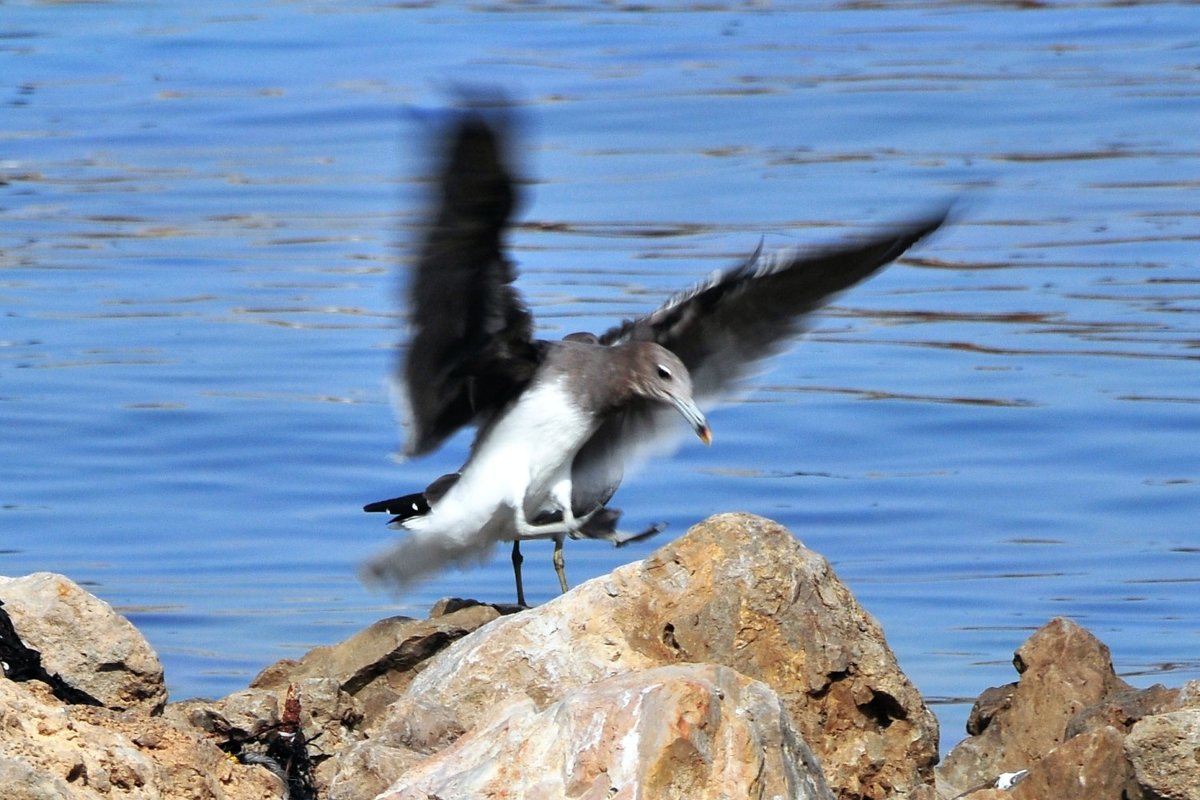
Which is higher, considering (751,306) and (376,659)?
(751,306)

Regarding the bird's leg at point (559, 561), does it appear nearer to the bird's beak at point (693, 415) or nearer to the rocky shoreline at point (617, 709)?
the bird's beak at point (693, 415)

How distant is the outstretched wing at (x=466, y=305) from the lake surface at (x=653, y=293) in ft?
0.43

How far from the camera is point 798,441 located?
1199 cm

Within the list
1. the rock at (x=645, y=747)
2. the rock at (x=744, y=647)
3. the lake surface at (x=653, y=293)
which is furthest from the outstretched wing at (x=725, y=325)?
the rock at (x=645, y=747)

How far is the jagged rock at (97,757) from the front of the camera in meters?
4.22

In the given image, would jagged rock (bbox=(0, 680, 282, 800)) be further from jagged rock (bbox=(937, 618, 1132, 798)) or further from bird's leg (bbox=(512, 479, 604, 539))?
bird's leg (bbox=(512, 479, 604, 539))

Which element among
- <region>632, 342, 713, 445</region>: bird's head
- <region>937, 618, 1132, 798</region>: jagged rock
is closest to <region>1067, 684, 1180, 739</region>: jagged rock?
<region>937, 618, 1132, 798</region>: jagged rock

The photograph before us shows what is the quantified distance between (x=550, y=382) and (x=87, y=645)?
2461 mm

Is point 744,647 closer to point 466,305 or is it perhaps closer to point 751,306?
point 466,305

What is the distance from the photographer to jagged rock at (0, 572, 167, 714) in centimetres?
544

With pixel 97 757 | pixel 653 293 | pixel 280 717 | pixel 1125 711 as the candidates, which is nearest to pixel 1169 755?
pixel 1125 711

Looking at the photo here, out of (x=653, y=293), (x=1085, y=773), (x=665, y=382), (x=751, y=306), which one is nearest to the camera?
(x=1085, y=773)

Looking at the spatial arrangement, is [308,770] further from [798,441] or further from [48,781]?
A: [798,441]

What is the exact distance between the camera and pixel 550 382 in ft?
25.0
